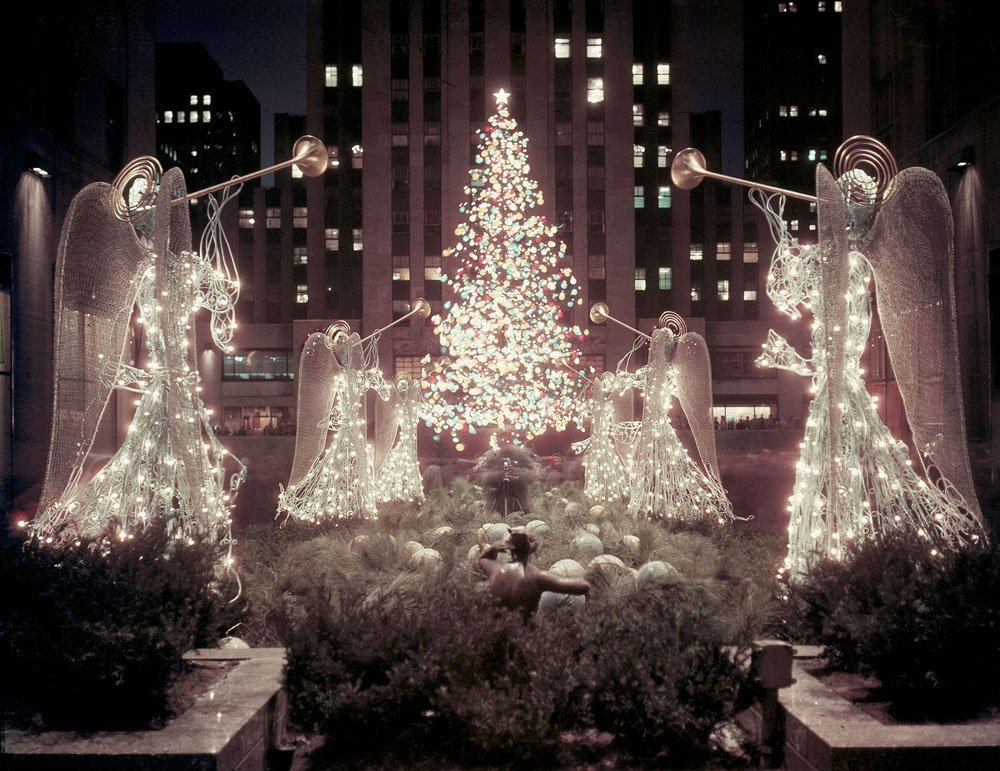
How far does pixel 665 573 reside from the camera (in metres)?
6.87

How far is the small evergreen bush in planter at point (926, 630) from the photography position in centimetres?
430

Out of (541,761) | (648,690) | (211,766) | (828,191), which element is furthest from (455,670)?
(828,191)

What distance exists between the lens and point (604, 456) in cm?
1561

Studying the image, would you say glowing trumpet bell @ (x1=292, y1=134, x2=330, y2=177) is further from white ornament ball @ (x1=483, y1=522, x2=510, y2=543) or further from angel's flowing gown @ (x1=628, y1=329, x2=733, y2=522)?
angel's flowing gown @ (x1=628, y1=329, x2=733, y2=522)

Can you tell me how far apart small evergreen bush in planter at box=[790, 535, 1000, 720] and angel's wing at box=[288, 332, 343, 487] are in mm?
7191

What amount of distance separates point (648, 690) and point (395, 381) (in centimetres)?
1289

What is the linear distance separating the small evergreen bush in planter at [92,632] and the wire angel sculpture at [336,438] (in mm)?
6195

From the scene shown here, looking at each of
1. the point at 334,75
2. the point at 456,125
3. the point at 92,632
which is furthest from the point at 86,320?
the point at 334,75

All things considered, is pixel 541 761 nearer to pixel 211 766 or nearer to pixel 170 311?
pixel 211 766

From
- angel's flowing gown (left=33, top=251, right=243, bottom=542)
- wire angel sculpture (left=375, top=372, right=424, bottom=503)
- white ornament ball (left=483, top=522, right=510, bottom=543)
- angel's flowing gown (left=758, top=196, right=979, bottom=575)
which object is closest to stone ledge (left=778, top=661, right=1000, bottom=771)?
angel's flowing gown (left=758, top=196, right=979, bottom=575)

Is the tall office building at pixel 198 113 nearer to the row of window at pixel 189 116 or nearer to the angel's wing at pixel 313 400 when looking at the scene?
the row of window at pixel 189 116

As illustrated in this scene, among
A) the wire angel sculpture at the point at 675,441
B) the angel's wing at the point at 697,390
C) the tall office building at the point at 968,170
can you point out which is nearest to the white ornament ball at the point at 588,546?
the angel's wing at the point at 697,390

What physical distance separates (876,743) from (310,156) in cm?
630

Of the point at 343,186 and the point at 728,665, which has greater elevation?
the point at 343,186
